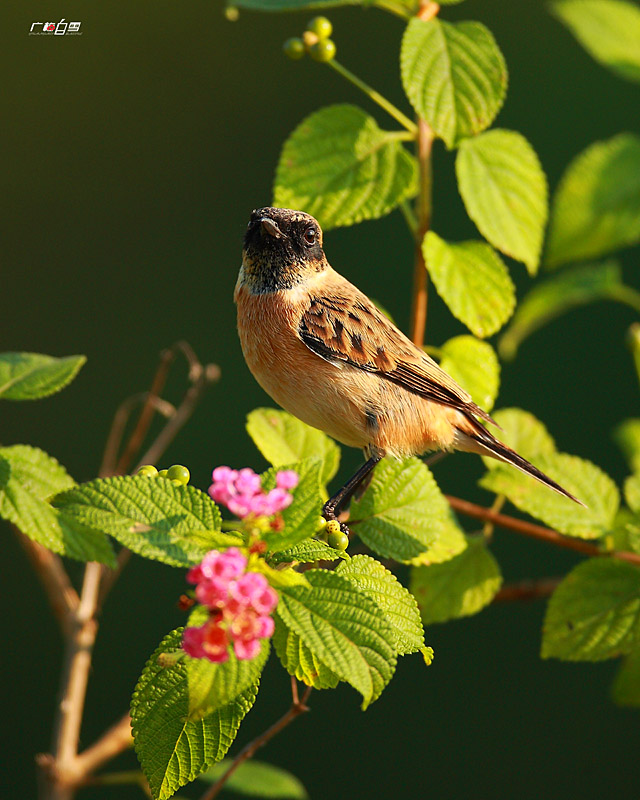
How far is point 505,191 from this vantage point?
2.61 meters

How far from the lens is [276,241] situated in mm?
2738

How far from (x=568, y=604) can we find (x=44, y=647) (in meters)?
5.37

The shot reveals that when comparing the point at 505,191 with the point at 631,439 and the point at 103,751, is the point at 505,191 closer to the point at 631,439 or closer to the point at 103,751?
the point at 631,439

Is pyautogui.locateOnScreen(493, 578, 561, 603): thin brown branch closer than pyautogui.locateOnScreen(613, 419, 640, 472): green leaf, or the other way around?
pyautogui.locateOnScreen(493, 578, 561, 603): thin brown branch

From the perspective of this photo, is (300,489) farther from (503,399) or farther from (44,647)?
(44,647)

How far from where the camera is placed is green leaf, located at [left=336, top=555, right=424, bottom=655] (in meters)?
1.76

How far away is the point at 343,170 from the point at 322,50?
0.35 metres

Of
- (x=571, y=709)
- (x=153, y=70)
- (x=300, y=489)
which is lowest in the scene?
(x=571, y=709)

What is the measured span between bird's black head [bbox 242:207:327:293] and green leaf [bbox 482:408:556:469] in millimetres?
794

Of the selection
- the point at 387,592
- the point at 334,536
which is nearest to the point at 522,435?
the point at 334,536

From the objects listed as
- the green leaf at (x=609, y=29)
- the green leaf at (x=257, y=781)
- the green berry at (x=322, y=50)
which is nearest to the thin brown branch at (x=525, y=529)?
the green leaf at (x=257, y=781)

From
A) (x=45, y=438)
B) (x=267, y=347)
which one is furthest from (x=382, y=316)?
(x=45, y=438)

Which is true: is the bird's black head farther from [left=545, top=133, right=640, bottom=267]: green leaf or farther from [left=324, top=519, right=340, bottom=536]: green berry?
[left=324, top=519, right=340, bottom=536]: green berry

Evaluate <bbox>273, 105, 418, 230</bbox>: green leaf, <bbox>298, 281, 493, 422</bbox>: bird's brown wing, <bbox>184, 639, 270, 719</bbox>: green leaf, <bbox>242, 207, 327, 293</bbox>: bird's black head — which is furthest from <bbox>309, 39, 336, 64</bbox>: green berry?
<bbox>184, 639, 270, 719</bbox>: green leaf
